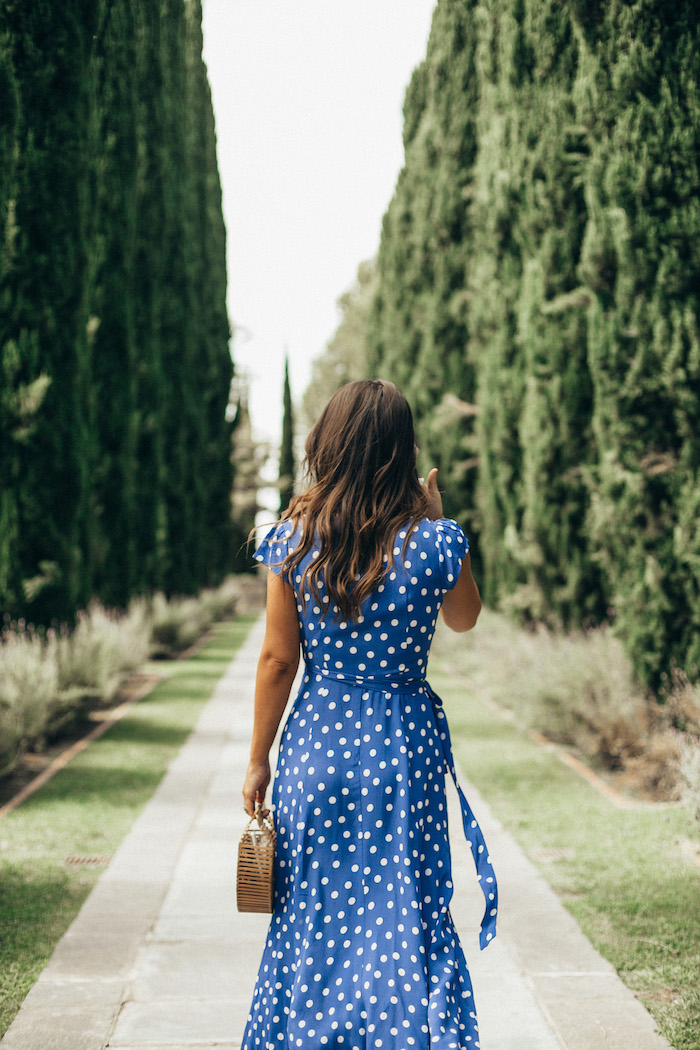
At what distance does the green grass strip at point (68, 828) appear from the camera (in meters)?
3.71

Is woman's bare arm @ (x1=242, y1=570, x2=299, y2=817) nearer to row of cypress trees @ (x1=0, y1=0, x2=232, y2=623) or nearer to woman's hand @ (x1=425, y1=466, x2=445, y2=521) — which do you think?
woman's hand @ (x1=425, y1=466, x2=445, y2=521)

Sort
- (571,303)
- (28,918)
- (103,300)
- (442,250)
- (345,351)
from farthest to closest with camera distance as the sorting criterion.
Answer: (345,351) → (442,250) → (103,300) → (571,303) → (28,918)

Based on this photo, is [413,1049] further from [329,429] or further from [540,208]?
[540,208]

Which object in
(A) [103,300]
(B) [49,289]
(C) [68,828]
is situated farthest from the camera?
(A) [103,300]

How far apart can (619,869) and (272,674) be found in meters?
3.09

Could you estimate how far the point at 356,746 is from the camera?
2.29m

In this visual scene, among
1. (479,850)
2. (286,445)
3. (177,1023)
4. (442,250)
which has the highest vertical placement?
(442,250)

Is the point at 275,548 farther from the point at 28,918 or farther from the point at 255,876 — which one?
the point at 28,918

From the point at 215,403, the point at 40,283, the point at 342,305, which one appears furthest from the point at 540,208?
the point at 342,305

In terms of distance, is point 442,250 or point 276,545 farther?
point 442,250

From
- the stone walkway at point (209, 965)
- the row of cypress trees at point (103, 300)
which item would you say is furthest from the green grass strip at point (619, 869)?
the row of cypress trees at point (103, 300)

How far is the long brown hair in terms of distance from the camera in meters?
2.26

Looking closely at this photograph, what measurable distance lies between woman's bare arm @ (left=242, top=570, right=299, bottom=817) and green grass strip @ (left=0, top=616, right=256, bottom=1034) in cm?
145

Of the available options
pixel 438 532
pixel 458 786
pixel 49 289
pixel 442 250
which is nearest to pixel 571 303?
pixel 49 289
